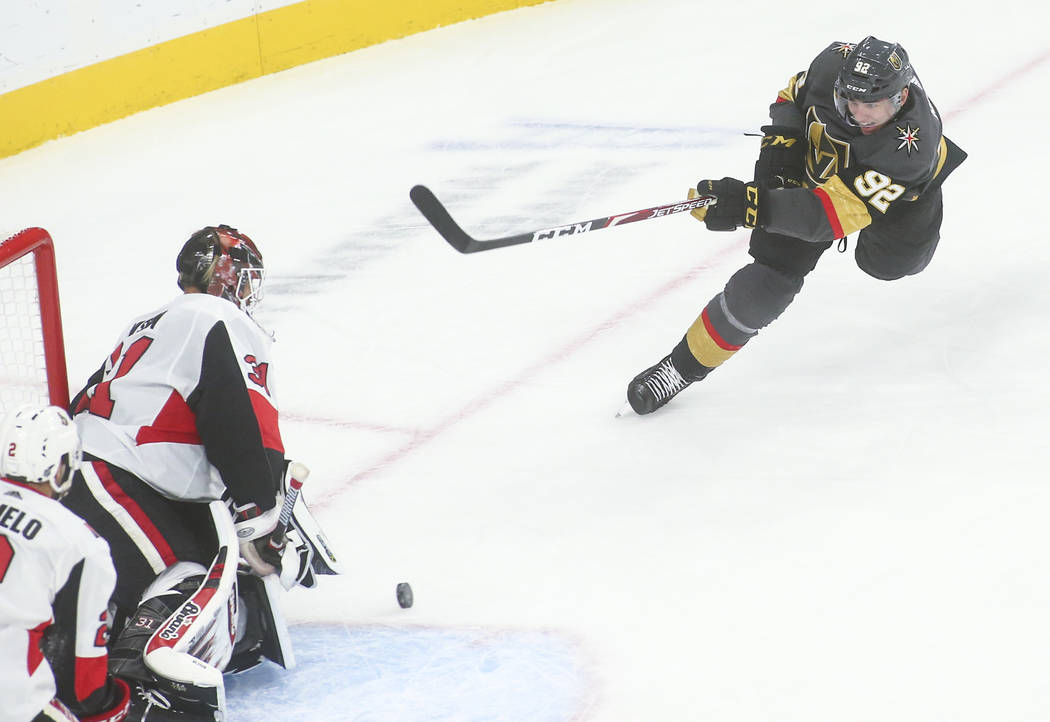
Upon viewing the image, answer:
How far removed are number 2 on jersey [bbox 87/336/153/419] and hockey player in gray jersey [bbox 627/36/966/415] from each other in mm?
1186

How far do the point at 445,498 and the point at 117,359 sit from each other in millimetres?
855

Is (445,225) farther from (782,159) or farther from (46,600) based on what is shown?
(46,600)

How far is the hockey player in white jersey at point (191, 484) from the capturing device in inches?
86.5

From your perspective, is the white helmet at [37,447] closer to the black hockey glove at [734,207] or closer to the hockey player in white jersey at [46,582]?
the hockey player in white jersey at [46,582]

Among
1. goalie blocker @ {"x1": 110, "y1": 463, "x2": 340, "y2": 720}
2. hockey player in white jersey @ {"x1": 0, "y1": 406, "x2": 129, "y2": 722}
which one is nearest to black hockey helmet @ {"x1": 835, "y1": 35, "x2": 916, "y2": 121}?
goalie blocker @ {"x1": 110, "y1": 463, "x2": 340, "y2": 720}

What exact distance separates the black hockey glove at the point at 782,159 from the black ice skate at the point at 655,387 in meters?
0.47

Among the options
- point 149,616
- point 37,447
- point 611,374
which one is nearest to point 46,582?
point 37,447

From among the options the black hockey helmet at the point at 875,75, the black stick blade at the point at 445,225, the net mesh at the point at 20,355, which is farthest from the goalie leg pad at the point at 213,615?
the black hockey helmet at the point at 875,75

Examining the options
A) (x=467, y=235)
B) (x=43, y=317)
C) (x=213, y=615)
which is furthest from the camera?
(x=467, y=235)

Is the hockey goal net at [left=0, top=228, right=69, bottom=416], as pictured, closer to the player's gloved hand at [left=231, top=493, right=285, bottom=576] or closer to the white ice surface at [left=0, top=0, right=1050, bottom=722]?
Result: the player's gloved hand at [left=231, top=493, right=285, bottom=576]

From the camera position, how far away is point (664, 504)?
2.92 m

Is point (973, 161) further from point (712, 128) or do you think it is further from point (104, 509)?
point (104, 509)

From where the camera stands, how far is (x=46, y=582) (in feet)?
6.17

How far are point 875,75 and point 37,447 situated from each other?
5.91ft
